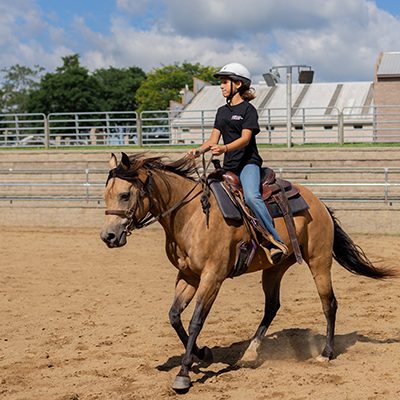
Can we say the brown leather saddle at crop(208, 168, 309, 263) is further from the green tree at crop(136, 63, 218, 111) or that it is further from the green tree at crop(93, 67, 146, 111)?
the green tree at crop(136, 63, 218, 111)

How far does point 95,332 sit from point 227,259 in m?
2.47

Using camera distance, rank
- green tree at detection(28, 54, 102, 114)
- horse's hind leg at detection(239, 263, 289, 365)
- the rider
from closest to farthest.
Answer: the rider < horse's hind leg at detection(239, 263, 289, 365) < green tree at detection(28, 54, 102, 114)

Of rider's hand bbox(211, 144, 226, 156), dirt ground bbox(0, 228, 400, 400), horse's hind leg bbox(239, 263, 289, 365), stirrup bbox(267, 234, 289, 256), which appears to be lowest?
dirt ground bbox(0, 228, 400, 400)

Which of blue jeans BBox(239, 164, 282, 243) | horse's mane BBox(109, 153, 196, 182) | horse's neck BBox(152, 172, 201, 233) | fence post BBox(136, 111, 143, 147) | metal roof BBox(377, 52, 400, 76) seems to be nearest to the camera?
horse's mane BBox(109, 153, 196, 182)

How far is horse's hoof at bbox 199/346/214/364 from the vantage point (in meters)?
6.03

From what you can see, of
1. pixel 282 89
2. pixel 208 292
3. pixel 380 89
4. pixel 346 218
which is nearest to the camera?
pixel 208 292

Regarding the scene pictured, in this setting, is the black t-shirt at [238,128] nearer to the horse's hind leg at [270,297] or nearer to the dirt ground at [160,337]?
the horse's hind leg at [270,297]

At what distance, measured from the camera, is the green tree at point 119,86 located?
229ft

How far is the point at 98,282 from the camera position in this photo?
10.5 metres

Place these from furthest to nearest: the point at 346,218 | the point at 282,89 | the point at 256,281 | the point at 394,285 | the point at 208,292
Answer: the point at 282,89
the point at 346,218
the point at 256,281
the point at 394,285
the point at 208,292

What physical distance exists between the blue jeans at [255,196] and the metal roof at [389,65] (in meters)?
37.0

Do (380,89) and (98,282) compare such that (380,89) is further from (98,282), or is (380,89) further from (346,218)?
(98,282)

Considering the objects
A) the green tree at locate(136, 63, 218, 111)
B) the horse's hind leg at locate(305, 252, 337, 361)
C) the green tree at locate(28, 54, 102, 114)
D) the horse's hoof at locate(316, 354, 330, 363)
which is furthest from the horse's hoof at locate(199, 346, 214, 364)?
the green tree at locate(136, 63, 218, 111)

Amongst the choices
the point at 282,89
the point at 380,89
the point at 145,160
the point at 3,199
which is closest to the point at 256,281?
the point at 145,160
